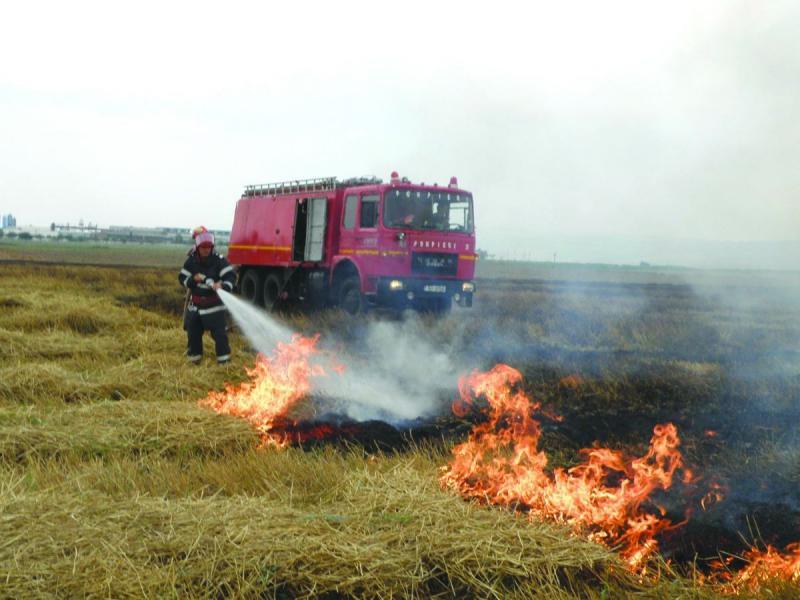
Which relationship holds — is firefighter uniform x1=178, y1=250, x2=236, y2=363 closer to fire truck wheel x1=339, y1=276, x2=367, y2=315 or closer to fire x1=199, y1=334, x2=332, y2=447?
fire x1=199, y1=334, x2=332, y2=447

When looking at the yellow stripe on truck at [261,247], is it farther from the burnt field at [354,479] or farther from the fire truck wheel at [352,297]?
the burnt field at [354,479]

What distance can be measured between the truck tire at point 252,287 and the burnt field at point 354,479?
636 cm

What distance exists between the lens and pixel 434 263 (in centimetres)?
1548

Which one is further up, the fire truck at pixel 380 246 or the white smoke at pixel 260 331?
the fire truck at pixel 380 246

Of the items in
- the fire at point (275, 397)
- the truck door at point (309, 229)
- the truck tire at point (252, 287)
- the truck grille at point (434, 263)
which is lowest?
the fire at point (275, 397)

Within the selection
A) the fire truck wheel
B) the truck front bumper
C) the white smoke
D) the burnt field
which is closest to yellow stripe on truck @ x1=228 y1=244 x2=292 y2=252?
the fire truck wheel

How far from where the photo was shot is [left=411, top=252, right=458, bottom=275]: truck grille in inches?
602

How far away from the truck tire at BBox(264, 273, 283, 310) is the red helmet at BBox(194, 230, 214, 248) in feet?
26.1

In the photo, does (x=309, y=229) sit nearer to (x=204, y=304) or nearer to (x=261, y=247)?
(x=261, y=247)

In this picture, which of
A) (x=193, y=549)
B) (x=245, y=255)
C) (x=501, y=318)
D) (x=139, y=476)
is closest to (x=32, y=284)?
(x=245, y=255)

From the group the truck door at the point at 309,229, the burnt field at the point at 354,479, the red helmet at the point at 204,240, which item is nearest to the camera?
the burnt field at the point at 354,479

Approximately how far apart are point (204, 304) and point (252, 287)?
32.2 ft

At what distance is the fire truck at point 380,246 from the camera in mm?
15172

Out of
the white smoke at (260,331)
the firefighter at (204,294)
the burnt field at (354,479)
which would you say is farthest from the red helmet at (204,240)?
the white smoke at (260,331)
